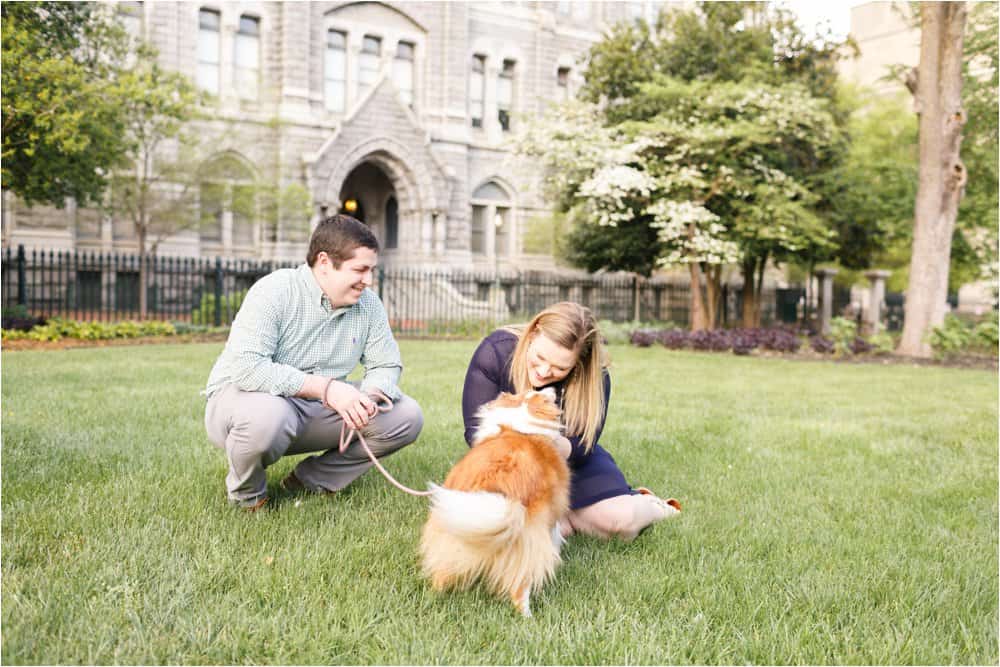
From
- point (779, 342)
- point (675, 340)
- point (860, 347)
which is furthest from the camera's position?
point (675, 340)

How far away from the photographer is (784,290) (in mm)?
30500

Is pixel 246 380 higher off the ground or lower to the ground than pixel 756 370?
higher

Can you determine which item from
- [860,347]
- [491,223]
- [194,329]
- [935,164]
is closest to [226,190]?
[194,329]

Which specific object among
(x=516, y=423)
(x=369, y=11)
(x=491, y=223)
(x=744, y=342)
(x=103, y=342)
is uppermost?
(x=369, y=11)

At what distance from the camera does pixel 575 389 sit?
3.67 meters

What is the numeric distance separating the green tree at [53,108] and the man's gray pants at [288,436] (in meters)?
10.5

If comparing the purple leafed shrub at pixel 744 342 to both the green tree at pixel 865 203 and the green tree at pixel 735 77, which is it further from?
the green tree at pixel 865 203

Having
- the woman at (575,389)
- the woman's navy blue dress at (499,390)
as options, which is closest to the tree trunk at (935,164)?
the woman at (575,389)

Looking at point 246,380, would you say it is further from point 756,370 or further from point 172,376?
point 756,370

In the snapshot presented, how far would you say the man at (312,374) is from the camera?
383cm

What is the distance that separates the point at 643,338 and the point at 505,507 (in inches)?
608

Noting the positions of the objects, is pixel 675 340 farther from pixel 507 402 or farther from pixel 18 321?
pixel 507 402

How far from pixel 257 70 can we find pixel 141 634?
83.8ft

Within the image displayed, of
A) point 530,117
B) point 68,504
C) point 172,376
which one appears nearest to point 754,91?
point 530,117
